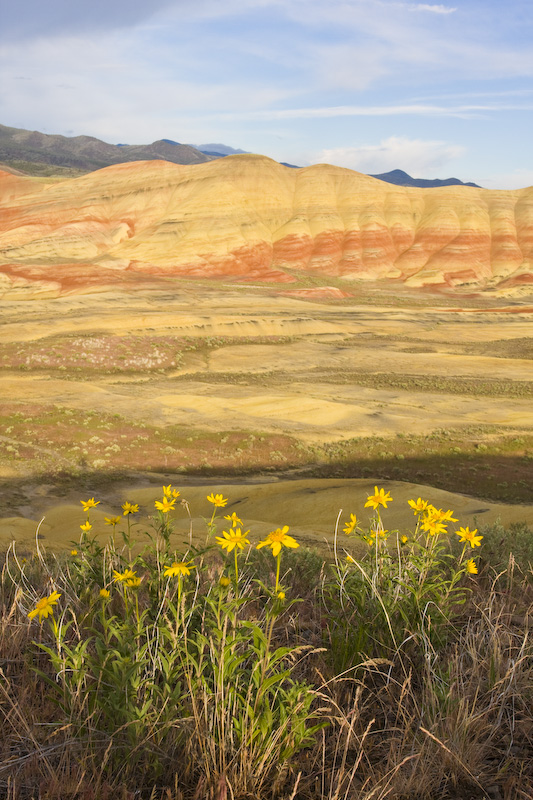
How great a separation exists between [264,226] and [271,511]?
67.3 meters

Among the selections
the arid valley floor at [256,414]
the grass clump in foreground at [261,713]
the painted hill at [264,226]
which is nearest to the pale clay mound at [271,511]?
the arid valley floor at [256,414]

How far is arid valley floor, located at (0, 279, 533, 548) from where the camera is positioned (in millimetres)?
14570

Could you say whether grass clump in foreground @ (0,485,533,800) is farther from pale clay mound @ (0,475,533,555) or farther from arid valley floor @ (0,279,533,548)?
arid valley floor @ (0,279,533,548)

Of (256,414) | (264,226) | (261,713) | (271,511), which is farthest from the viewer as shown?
(264,226)

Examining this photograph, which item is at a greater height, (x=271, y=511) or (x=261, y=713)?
(x=261, y=713)

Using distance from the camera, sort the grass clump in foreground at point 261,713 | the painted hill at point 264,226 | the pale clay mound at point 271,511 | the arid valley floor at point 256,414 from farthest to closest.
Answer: the painted hill at point 264,226 < the arid valley floor at point 256,414 < the pale clay mound at point 271,511 < the grass clump in foreground at point 261,713

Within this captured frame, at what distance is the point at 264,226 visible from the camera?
75000 millimetres

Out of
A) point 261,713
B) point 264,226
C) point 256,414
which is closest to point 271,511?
point 261,713

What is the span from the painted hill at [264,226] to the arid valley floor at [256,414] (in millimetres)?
23439

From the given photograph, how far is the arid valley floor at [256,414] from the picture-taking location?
47.8ft

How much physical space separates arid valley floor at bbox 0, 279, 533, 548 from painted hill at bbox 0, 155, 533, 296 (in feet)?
76.9

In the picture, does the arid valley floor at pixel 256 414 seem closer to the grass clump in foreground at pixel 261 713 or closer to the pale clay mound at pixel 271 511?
the pale clay mound at pixel 271 511

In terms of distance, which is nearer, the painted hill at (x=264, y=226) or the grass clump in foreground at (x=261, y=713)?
the grass clump in foreground at (x=261, y=713)

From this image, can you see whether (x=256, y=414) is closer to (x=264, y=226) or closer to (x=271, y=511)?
(x=271, y=511)
